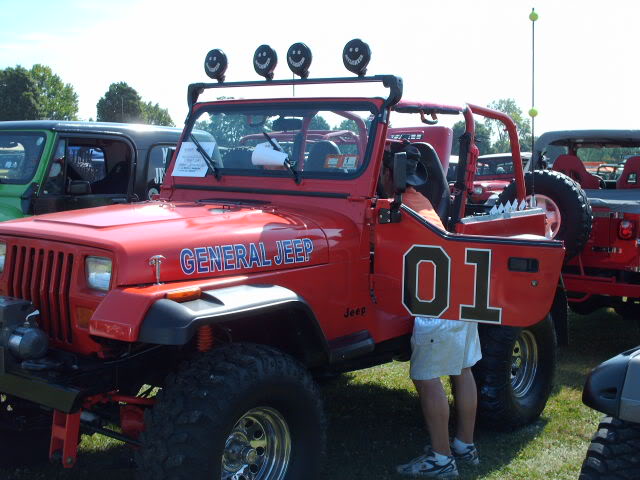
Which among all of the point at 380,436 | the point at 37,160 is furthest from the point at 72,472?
the point at 37,160

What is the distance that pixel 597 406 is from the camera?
242 centimetres

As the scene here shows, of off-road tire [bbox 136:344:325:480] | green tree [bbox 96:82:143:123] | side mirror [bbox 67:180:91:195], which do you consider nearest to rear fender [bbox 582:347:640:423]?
off-road tire [bbox 136:344:325:480]

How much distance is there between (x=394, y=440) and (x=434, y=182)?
1.71 meters

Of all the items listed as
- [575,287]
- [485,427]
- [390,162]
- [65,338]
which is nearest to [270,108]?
[390,162]

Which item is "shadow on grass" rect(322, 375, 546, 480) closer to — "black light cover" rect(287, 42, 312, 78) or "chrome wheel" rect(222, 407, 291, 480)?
"chrome wheel" rect(222, 407, 291, 480)

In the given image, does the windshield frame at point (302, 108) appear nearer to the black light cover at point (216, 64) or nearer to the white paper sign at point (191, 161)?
the white paper sign at point (191, 161)

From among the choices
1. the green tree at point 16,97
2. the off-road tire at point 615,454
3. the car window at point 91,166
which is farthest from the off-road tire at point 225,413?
the green tree at point 16,97

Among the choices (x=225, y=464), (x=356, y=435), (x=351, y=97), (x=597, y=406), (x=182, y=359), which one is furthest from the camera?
(x=356, y=435)

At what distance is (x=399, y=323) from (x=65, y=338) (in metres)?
1.91

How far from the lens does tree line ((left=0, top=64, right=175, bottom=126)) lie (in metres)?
43.4

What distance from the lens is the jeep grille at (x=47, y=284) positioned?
3221 millimetres

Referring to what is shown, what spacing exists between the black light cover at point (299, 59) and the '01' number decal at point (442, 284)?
55.6 inches

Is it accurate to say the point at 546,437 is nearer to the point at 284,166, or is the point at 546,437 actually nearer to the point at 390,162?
the point at 390,162

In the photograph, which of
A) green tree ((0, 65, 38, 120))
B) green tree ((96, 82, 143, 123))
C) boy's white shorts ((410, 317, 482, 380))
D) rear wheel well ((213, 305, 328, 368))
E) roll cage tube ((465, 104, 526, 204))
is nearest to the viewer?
rear wheel well ((213, 305, 328, 368))
